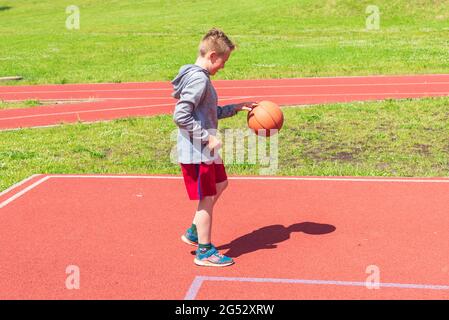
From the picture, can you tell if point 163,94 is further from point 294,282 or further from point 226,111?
point 294,282

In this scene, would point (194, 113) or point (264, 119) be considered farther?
point (264, 119)

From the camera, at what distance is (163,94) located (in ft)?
58.4

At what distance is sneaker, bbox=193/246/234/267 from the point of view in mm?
6137

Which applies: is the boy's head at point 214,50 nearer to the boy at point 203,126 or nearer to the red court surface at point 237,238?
the boy at point 203,126

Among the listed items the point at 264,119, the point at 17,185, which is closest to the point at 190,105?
the point at 264,119

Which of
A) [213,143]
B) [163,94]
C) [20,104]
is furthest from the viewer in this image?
[163,94]

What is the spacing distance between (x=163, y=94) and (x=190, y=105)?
1211cm

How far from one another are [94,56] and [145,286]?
22888 mm

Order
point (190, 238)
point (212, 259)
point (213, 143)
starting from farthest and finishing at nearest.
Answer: point (190, 238) < point (212, 259) < point (213, 143)

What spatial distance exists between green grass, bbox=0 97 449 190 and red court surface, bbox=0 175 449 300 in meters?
0.67

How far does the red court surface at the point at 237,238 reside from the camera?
18.7ft

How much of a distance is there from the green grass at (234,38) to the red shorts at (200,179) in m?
14.7

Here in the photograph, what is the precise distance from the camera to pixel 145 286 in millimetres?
5738

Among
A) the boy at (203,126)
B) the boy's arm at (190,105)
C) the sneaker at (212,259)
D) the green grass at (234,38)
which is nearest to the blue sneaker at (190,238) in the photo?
the boy at (203,126)
